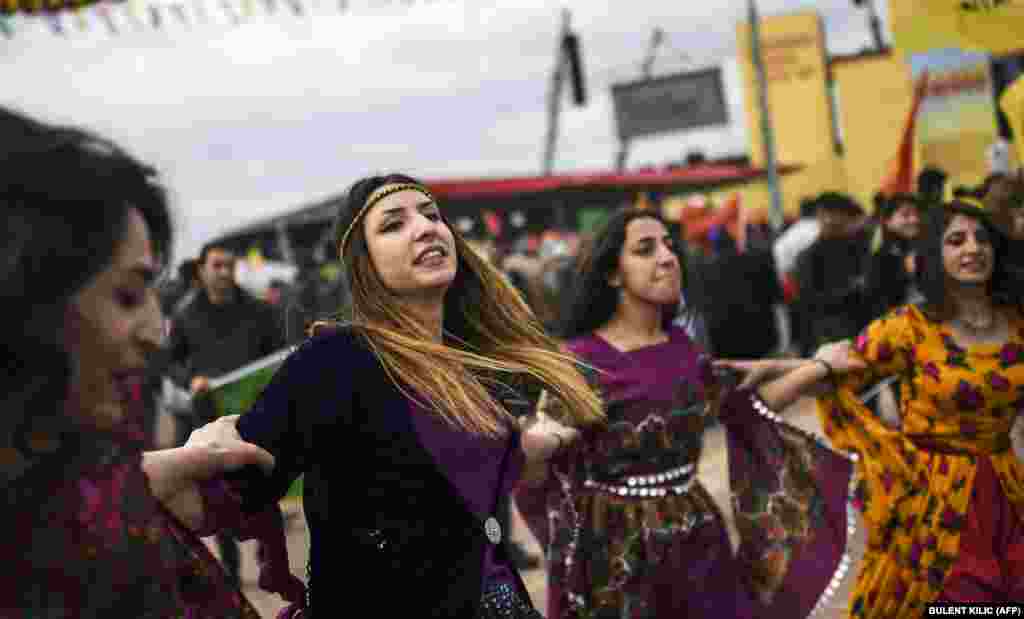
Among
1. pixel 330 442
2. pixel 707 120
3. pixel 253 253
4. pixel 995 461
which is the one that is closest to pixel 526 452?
pixel 330 442

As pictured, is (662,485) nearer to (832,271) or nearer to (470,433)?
(470,433)

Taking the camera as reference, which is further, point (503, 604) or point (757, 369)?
point (757, 369)

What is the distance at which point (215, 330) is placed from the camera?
652cm

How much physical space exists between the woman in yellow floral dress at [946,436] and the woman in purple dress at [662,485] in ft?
0.54

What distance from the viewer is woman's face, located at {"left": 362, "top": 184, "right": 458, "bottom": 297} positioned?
2.64 meters

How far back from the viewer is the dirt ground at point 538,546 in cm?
243

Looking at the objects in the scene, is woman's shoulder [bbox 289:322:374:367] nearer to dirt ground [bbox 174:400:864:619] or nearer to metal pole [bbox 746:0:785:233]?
dirt ground [bbox 174:400:864:619]

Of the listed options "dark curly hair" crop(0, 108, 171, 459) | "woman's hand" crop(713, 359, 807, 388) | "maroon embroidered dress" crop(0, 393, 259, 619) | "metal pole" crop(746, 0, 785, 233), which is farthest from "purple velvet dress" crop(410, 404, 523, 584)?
"metal pole" crop(746, 0, 785, 233)

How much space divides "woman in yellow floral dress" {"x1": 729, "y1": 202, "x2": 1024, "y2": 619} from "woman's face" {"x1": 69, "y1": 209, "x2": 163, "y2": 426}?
3.21 metres

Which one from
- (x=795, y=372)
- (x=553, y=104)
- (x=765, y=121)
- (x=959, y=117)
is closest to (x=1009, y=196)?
(x=795, y=372)

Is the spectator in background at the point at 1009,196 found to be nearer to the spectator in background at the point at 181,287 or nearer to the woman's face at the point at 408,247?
the woman's face at the point at 408,247

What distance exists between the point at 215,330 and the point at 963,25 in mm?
4634

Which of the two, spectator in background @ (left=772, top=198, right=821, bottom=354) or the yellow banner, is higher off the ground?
the yellow banner

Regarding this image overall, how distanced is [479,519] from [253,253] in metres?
21.1
